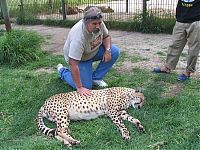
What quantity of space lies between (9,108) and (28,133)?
0.72 metres

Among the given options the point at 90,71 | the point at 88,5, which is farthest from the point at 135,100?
the point at 88,5

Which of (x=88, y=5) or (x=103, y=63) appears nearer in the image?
(x=103, y=63)

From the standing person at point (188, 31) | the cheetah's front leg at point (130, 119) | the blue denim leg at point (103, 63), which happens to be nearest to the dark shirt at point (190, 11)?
the standing person at point (188, 31)

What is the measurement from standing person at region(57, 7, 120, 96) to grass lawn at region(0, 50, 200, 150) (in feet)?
0.71

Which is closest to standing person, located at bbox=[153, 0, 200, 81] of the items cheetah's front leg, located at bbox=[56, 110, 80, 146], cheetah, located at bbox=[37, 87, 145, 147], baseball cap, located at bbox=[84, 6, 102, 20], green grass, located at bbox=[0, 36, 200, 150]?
green grass, located at bbox=[0, 36, 200, 150]

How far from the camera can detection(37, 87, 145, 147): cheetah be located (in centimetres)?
350

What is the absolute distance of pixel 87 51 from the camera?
4168mm

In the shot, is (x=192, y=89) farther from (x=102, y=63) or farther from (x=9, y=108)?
(x=9, y=108)

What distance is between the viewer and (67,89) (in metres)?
4.59

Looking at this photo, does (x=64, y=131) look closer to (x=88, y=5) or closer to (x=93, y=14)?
(x=93, y=14)

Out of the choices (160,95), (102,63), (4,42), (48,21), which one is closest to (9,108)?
(102,63)

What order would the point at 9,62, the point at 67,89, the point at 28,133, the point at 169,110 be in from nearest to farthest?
the point at 28,133, the point at 169,110, the point at 67,89, the point at 9,62

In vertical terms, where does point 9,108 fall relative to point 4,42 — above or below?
below

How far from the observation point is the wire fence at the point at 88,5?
820 centimetres
